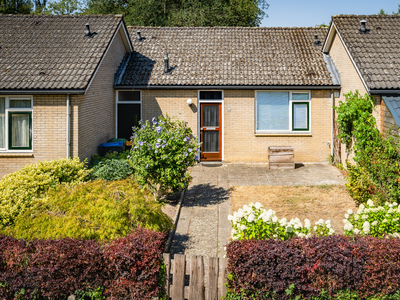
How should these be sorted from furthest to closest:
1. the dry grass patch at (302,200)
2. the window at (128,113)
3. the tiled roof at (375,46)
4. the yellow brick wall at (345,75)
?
the window at (128,113), the yellow brick wall at (345,75), the tiled roof at (375,46), the dry grass patch at (302,200)

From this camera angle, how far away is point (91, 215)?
Answer: 271 inches

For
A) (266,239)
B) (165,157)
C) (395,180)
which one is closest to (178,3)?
(165,157)

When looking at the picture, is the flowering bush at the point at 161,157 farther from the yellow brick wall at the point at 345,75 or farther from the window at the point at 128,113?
the yellow brick wall at the point at 345,75

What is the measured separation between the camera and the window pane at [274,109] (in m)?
16.2

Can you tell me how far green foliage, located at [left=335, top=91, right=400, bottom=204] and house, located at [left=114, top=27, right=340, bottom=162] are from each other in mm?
2477

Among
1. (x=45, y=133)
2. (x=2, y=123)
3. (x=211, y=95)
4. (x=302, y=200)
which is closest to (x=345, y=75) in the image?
(x=211, y=95)

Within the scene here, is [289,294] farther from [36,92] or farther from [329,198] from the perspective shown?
[36,92]

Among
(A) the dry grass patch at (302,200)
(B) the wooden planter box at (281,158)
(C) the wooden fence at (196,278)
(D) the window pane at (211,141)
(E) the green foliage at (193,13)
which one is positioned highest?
(E) the green foliage at (193,13)

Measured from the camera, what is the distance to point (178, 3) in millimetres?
30469

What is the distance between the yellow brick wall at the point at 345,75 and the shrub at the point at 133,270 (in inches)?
390

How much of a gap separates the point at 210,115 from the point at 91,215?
1015 cm

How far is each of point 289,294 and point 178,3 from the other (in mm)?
28481

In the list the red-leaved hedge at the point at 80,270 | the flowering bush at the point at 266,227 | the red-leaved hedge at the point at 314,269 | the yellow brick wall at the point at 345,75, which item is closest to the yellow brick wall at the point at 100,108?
the red-leaved hedge at the point at 80,270

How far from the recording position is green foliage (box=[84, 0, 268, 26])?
27.8 metres
